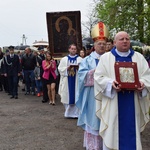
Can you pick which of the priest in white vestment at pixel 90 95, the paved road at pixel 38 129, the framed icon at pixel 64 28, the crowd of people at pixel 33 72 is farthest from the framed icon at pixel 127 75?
the crowd of people at pixel 33 72

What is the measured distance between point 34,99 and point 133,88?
27.1ft

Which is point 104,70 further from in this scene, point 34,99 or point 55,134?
point 34,99

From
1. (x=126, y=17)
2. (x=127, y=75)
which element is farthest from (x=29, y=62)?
(x=126, y=17)

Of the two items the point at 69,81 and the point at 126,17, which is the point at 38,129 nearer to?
the point at 69,81

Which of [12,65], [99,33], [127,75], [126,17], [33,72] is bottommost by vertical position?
[33,72]

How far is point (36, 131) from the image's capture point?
7.22 meters

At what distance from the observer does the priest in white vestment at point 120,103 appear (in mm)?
4504

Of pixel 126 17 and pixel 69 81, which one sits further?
pixel 126 17

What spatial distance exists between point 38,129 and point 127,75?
3589mm

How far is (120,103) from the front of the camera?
4.54m

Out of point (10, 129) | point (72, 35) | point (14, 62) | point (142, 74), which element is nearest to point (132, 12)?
point (14, 62)

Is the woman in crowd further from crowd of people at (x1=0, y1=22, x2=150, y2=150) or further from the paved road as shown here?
crowd of people at (x1=0, y1=22, x2=150, y2=150)

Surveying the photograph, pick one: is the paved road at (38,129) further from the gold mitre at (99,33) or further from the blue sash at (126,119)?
the gold mitre at (99,33)

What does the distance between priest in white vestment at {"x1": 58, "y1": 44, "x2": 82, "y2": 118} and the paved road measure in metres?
0.32
